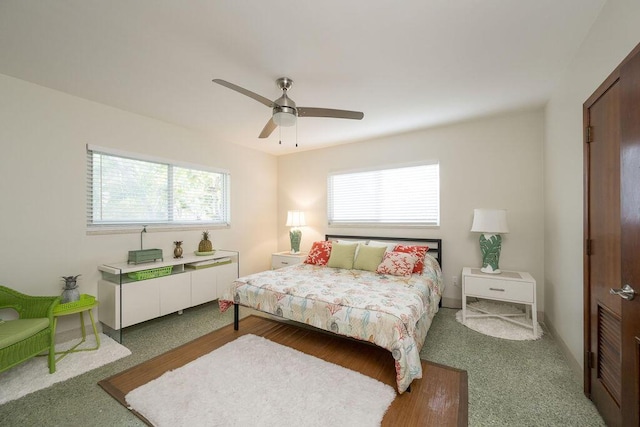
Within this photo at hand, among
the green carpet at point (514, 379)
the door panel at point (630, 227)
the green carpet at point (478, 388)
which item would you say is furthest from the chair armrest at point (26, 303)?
the door panel at point (630, 227)

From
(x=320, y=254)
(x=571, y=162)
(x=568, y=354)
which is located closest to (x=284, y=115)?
(x=320, y=254)

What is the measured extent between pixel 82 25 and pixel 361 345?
3488mm

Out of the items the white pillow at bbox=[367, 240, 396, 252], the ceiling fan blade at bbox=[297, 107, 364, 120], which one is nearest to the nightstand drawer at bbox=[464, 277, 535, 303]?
the white pillow at bbox=[367, 240, 396, 252]

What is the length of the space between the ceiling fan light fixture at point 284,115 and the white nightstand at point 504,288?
106 inches

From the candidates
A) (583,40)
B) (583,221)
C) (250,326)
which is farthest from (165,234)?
(583,40)

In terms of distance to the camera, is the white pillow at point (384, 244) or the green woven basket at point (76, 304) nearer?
the green woven basket at point (76, 304)

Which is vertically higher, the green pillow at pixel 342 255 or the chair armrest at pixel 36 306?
the green pillow at pixel 342 255

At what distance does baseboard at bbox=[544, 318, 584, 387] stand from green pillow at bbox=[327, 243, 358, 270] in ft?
7.37

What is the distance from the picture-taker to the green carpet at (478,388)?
1728 millimetres

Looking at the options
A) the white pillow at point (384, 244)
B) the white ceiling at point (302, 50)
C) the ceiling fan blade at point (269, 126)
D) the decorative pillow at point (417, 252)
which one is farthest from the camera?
the white pillow at point (384, 244)

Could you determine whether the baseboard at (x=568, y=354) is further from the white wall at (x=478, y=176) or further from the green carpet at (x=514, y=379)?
Result: the white wall at (x=478, y=176)

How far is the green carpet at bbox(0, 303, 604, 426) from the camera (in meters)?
1.73

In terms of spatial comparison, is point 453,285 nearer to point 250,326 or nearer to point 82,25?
point 250,326

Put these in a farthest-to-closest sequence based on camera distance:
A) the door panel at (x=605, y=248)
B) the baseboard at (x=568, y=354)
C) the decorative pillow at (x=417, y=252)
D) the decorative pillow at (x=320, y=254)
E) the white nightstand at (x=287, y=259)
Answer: the white nightstand at (x=287, y=259) < the decorative pillow at (x=320, y=254) < the decorative pillow at (x=417, y=252) < the baseboard at (x=568, y=354) < the door panel at (x=605, y=248)
